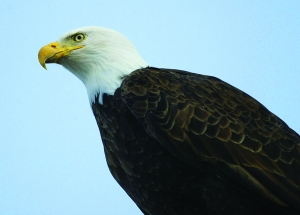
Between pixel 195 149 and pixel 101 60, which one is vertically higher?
pixel 101 60

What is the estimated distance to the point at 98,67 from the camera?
704cm

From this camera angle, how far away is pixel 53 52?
7062 millimetres

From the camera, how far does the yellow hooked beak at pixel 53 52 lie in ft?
23.0

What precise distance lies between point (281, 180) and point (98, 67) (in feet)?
6.99

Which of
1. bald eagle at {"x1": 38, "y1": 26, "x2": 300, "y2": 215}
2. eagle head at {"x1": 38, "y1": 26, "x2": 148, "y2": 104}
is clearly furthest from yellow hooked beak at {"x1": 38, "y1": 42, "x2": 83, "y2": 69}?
bald eagle at {"x1": 38, "y1": 26, "x2": 300, "y2": 215}

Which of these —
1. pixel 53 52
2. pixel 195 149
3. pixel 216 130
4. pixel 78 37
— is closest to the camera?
pixel 195 149

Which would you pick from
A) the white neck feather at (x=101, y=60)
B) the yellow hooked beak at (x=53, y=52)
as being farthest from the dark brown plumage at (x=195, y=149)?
the yellow hooked beak at (x=53, y=52)

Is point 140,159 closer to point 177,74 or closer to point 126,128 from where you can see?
point 126,128

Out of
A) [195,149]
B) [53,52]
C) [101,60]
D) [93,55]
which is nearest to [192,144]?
[195,149]

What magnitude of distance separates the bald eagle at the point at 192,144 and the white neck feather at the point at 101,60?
2 cm

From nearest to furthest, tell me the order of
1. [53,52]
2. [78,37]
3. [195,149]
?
[195,149] → [53,52] → [78,37]

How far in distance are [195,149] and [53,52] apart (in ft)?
6.08

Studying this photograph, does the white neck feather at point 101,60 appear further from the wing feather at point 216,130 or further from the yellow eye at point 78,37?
the wing feather at point 216,130

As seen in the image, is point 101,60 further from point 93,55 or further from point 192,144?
point 192,144
